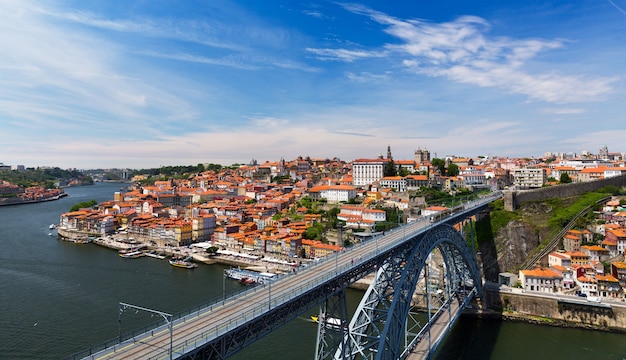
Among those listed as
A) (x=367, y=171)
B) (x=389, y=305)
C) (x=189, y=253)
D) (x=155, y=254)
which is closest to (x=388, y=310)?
(x=389, y=305)

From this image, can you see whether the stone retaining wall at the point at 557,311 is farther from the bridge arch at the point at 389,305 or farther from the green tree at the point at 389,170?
the green tree at the point at 389,170

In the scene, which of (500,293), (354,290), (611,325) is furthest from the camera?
(354,290)

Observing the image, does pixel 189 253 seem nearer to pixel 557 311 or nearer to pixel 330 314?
pixel 330 314

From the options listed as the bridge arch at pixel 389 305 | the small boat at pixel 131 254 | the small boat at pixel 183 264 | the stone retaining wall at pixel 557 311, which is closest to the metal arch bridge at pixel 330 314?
the bridge arch at pixel 389 305

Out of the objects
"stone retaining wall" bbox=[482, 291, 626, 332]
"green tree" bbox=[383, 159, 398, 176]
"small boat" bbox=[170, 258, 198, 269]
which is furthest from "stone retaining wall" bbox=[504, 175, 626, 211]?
"small boat" bbox=[170, 258, 198, 269]


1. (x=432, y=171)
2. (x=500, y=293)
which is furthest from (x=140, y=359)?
(x=432, y=171)

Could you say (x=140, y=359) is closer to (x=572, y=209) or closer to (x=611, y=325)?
(x=611, y=325)
